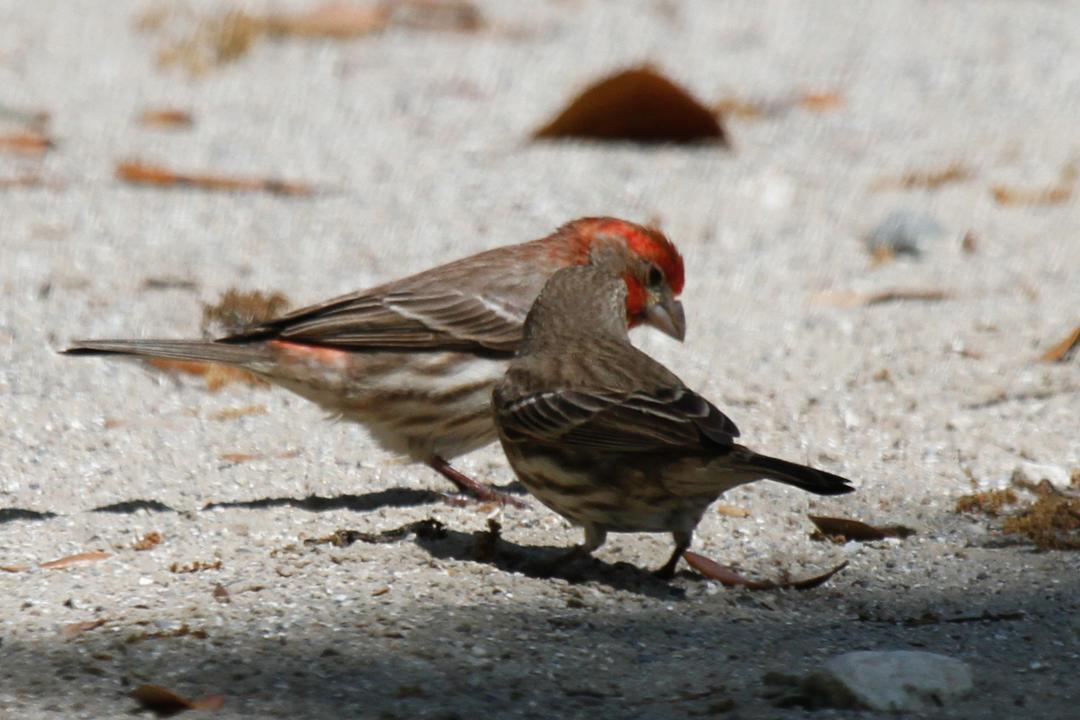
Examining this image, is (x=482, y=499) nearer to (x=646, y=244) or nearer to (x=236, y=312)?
(x=646, y=244)

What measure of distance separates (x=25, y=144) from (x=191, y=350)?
435 centimetres

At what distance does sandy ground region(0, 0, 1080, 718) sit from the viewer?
4223mm

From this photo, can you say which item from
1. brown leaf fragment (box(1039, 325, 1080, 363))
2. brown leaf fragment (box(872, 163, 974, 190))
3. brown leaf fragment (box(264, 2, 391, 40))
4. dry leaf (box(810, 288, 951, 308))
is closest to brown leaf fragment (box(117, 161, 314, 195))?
dry leaf (box(810, 288, 951, 308))

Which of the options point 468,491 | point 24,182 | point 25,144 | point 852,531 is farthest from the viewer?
point 25,144

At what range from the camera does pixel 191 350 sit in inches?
243

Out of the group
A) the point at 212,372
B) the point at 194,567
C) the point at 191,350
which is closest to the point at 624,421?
the point at 194,567

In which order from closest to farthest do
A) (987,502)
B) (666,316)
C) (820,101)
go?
(987,502)
(666,316)
(820,101)

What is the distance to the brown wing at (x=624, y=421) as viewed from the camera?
4.52 metres

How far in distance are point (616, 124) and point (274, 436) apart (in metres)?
4.50

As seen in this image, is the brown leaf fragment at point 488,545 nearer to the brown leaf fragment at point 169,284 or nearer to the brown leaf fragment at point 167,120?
the brown leaf fragment at point 169,284

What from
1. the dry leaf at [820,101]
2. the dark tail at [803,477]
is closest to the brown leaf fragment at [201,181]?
the dry leaf at [820,101]

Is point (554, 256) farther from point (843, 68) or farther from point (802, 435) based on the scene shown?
point (843, 68)

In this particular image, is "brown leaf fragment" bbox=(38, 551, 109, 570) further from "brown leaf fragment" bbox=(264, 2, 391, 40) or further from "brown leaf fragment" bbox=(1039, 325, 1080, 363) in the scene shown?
"brown leaf fragment" bbox=(264, 2, 391, 40)

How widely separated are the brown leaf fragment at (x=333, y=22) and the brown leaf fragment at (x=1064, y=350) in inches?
285
